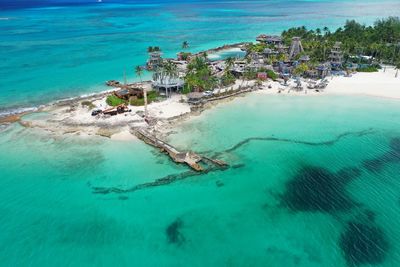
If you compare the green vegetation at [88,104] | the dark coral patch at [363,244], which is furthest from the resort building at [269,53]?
the dark coral patch at [363,244]

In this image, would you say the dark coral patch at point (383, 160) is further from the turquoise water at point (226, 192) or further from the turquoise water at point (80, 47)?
the turquoise water at point (80, 47)

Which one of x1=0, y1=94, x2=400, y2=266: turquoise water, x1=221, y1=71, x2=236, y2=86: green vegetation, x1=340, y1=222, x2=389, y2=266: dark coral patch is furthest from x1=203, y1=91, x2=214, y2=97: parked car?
x1=340, y1=222, x2=389, y2=266: dark coral patch

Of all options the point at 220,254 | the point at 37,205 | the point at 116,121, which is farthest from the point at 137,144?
the point at 220,254

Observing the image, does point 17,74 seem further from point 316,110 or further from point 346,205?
point 346,205

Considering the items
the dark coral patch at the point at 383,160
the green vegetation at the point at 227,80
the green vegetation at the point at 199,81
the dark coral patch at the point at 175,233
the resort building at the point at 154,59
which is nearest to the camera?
the dark coral patch at the point at 175,233

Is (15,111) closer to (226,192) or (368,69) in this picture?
(226,192)

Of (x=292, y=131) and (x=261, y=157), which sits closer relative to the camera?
(x=261, y=157)

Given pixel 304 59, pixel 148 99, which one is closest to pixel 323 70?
pixel 304 59
